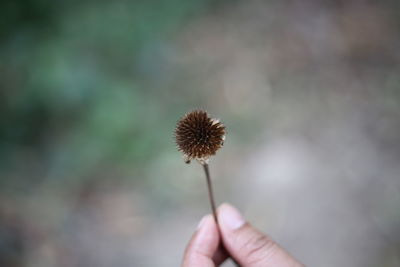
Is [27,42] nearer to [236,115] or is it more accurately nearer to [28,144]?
[28,144]

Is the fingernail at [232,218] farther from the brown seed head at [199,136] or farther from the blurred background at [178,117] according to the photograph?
the blurred background at [178,117]

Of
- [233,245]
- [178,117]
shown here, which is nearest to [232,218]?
[233,245]

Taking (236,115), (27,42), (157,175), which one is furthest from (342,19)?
(27,42)

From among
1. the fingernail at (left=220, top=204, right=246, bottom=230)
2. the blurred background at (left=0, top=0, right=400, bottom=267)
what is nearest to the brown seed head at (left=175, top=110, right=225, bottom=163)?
the fingernail at (left=220, top=204, right=246, bottom=230)

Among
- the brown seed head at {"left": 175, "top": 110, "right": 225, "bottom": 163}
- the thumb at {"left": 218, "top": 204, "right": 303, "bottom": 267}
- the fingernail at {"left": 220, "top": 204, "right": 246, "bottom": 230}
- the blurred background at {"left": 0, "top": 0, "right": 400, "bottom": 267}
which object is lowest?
Result: the thumb at {"left": 218, "top": 204, "right": 303, "bottom": 267}

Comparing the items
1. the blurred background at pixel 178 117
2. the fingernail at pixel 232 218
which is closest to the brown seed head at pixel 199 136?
the fingernail at pixel 232 218

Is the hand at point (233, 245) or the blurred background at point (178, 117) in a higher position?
the blurred background at point (178, 117)

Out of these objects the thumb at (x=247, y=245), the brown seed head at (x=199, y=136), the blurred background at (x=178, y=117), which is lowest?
the thumb at (x=247, y=245)

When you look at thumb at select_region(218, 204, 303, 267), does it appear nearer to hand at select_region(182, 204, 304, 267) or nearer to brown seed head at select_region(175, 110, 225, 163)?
hand at select_region(182, 204, 304, 267)
